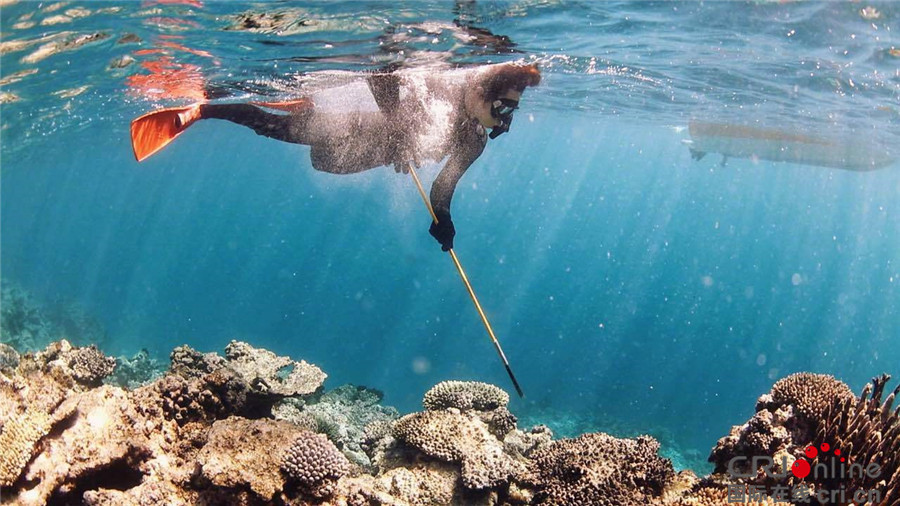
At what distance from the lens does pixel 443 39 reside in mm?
10398

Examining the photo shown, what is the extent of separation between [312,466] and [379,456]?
170 centimetres

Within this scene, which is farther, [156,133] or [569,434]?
[569,434]

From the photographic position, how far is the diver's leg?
7512 millimetres

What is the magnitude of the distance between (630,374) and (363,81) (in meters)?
33.0

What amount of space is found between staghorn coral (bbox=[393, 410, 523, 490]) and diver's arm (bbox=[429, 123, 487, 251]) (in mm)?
2116

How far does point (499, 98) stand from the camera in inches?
299

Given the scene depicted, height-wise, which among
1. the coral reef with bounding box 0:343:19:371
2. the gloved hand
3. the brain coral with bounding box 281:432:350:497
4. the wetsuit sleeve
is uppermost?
the wetsuit sleeve

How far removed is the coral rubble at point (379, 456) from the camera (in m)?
4.13

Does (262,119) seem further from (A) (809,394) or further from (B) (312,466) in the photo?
(A) (809,394)

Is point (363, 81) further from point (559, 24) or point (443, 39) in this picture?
point (559, 24)

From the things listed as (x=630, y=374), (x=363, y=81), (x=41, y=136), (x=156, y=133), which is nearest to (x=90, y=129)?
(x=41, y=136)

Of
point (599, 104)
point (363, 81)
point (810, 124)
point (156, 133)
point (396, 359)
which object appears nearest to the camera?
point (156, 133)

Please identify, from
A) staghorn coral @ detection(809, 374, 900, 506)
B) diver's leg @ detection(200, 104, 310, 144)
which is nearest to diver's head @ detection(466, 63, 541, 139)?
diver's leg @ detection(200, 104, 310, 144)

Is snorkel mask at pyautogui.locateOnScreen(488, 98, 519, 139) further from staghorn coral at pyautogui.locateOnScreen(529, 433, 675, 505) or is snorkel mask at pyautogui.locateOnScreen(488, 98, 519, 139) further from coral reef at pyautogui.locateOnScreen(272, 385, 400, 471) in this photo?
coral reef at pyautogui.locateOnScreen(272, 385, 400, 471)
